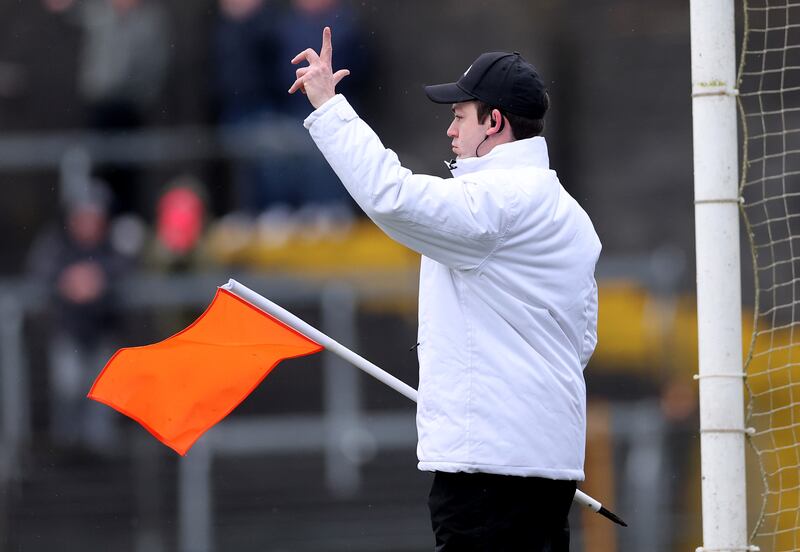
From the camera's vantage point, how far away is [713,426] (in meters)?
4.84

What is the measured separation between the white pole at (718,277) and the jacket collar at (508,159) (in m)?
0.87

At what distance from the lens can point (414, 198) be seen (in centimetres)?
396

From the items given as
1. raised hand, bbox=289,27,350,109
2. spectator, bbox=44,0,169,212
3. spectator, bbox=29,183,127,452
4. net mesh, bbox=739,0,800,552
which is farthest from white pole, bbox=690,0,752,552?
spectator, bbox=44,0,169,212

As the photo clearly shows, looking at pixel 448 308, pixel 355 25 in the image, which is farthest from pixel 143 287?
pixel 448 308

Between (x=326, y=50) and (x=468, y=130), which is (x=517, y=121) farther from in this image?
(x=326, y=50)

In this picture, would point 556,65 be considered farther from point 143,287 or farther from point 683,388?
point 143,287

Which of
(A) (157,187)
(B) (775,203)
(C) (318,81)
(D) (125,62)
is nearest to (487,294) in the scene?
(C) (318,81)

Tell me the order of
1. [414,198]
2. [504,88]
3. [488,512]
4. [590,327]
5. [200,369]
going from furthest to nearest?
[200,369] → [590,327] → [504,88] → [488,512] → [414,198]

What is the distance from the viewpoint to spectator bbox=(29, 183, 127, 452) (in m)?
10.7

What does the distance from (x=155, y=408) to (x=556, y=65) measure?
9.53 metres

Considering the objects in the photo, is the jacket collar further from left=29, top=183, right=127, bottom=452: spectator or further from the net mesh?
left=29, top=183, right=127, bottom=452: spectator

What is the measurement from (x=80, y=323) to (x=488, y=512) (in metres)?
7.14

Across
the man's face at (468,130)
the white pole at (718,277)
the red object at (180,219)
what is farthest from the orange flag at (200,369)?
the red object at (180,219)

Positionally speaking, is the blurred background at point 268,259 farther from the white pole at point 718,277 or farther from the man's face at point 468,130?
the man's face at point 468,130
